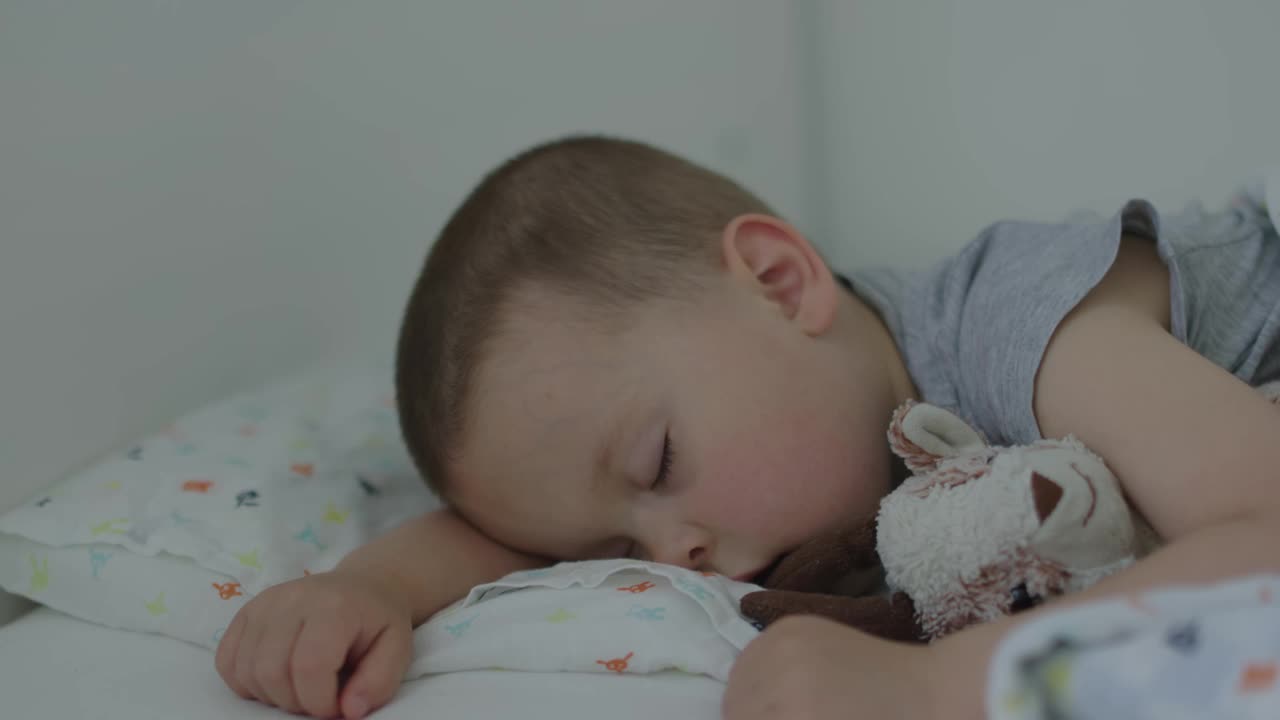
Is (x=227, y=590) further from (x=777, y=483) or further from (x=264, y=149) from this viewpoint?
(x=264, y=149)

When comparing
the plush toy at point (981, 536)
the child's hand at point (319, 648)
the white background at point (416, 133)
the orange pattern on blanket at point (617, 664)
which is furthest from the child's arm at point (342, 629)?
the white background at point (416, 133)

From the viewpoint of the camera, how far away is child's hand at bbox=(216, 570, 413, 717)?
2.34ft

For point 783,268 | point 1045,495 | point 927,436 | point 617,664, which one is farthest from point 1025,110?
point 617,664

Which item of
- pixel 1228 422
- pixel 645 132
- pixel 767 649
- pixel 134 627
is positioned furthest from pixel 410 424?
pixel 645 132

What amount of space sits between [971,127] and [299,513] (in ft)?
3.73

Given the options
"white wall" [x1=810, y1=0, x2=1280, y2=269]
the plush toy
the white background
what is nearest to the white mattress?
the plush toy

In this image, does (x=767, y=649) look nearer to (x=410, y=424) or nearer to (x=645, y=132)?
(x=410, y=424)

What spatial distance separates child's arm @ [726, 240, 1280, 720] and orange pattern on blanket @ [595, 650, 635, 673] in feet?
0.35

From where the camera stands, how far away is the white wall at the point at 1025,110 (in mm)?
1228

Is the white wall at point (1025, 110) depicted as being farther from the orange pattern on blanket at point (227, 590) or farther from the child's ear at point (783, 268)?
the orange pattern on blanket at point (227, 590)

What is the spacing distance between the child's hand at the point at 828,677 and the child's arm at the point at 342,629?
0.92ft

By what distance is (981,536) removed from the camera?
64 cm

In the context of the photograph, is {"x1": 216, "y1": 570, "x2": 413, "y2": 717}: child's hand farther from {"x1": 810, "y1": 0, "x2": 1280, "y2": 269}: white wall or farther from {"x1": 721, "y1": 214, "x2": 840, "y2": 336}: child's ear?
{"x1": 810, "y1": 0, "x2": 1280, "y2": 269}: white wall

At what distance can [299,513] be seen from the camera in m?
1.00
